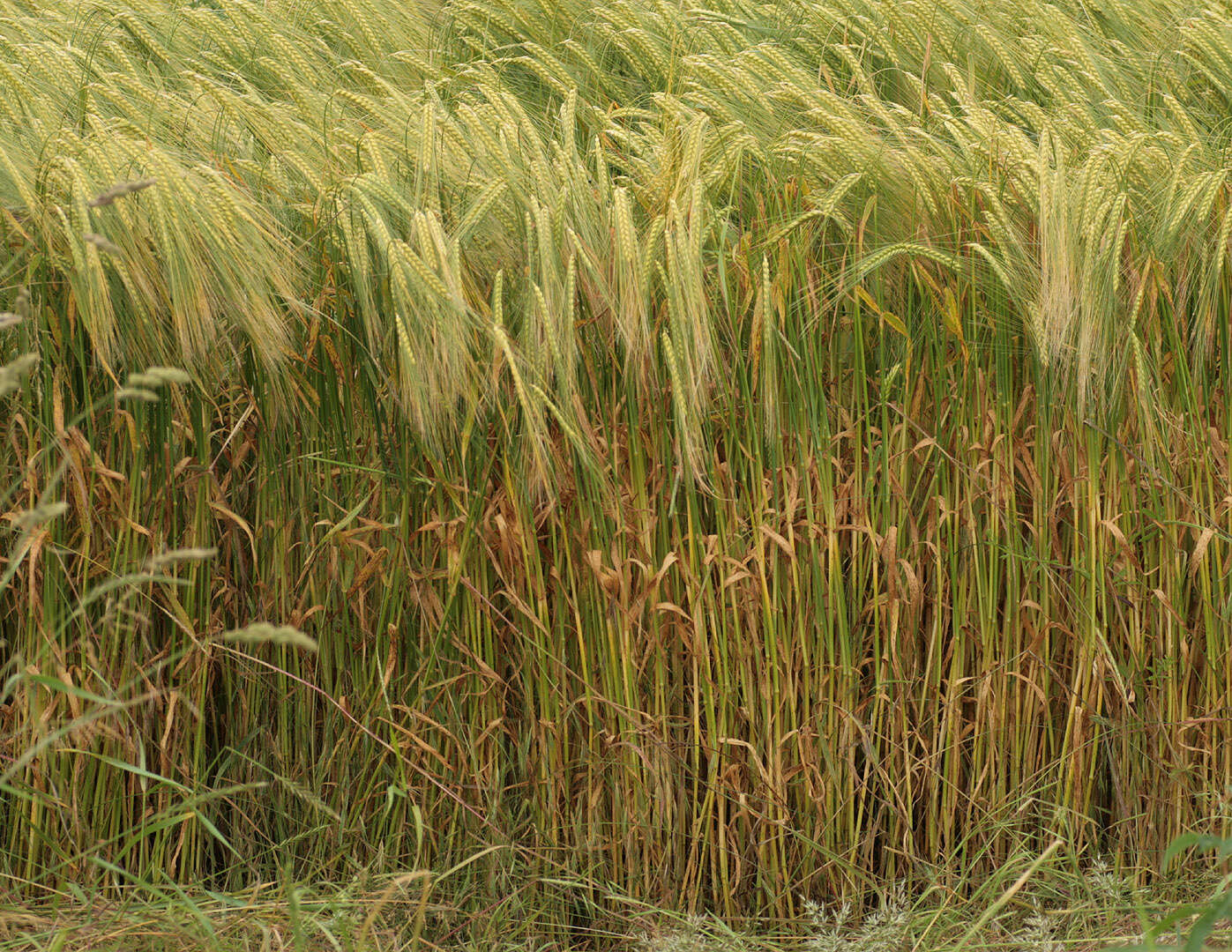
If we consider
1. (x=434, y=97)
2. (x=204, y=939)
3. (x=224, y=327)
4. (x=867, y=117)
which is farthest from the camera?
(x=867, y=117)

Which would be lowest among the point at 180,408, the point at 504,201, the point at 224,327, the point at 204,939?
the point at 204,939

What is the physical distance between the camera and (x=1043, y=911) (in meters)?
1.66

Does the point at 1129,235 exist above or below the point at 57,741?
above

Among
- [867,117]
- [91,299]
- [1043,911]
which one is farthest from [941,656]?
[91,299]

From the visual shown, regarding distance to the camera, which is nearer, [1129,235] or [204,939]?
[204,939]

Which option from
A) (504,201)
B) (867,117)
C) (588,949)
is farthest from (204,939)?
(867,117)

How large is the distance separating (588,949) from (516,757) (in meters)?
0.28

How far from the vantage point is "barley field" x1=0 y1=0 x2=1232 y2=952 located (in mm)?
1517

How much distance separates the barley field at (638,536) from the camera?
1517mm

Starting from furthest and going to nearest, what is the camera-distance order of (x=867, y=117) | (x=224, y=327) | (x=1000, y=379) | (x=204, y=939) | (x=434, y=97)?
(x=867, y=117) < (x=434, y=97) < (x=1000, y=379) < (x=224, y=327) < (x=204, y=939)

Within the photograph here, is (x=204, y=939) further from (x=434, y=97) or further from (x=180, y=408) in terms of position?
(x=434, y=97)

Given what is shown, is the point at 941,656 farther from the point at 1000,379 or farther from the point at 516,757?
the point at 516,757

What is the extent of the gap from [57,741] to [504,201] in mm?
932

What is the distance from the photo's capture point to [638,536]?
1561mm
